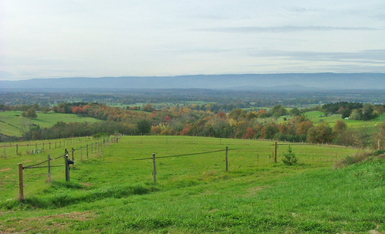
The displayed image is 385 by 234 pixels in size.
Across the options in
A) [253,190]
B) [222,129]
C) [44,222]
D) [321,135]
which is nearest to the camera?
[44,222]

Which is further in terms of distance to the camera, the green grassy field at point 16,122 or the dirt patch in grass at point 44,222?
the green grassy field at point 16,122

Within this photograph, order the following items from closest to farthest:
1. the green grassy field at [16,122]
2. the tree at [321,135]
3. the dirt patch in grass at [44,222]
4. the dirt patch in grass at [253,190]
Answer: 1. the dirt patch in grass at [44,222]
2. the dirt patch in grass at [253,190]
3. the tree at [321,135]
4. the green grassy field at [16,122]

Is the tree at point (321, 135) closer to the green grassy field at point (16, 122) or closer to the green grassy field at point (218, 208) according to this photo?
the green grassy field at point (218, 208)

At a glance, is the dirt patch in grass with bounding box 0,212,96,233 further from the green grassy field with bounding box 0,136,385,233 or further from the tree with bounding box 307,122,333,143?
the tree with bounding box 307,122,333,143

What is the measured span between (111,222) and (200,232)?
2.45 meters

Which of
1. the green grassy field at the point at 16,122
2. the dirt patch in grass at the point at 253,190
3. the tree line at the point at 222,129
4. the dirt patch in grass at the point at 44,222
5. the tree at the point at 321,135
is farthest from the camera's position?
the green grassy field at the point at 16,122

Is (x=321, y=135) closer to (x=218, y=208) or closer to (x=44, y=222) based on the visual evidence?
(x=218, y=208)

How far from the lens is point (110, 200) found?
1188 cm

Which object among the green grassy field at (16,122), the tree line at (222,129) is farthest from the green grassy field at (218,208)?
the green grassy field at (16,122)

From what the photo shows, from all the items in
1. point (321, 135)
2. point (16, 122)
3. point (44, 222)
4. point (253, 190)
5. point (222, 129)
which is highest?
point (44, 222)

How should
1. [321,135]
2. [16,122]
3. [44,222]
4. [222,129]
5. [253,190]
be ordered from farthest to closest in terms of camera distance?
[222,129]
[16,122]
[321,135]
[253,190]
[44,222]

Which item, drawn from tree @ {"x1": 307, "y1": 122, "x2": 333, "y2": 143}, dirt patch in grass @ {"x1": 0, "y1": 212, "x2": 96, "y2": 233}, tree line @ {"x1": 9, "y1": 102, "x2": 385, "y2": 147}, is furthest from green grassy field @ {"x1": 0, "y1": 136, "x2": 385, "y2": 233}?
tree @ {"x1": 307, "y1": 122, "x2": 333, "y2": 143}

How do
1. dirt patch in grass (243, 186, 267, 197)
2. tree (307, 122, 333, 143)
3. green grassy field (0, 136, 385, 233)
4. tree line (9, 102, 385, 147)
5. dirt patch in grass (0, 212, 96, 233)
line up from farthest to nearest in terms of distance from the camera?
tree line (9, 102, 385, 147)
tree (307, 122, 333, 143)
dirt patch in grass (243, 186, 267, 197)
dirt patch in grass (0, 212, 96, 233)
green grassy field (0, 136, 385, 233)

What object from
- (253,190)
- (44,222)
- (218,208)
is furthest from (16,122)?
(218,208)
